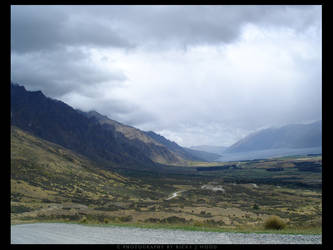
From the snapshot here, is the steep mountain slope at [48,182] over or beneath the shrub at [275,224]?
beneath

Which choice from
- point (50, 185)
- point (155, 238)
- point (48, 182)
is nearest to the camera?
point (155, 238)

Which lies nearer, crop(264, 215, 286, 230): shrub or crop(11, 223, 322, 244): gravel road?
crop(11, 223, 322, 244): gravel road

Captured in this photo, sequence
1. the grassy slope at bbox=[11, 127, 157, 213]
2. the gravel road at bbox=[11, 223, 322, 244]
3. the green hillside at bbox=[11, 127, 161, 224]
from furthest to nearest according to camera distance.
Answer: the grassy slope at bbox=[11, 127, 157, 213], the green hillside at bbox=[11, 127, 161, 224], the gravel road at bbox=[11, 223, 322, 244]

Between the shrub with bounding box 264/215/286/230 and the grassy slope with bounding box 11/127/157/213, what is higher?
the shrub with bounding box 264/215/286/230

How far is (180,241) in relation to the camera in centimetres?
1429

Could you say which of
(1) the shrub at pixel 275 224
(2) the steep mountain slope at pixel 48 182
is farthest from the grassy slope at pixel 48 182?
(1) the shrub at pixel 275 224

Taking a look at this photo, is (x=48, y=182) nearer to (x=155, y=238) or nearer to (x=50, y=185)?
(x=50, y=185)

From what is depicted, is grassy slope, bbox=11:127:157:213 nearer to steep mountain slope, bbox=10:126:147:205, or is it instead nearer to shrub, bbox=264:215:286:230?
steep mountain slope, bbox=10:126:147:205

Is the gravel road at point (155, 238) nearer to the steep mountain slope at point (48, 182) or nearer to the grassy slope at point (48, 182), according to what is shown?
the steep mountain slope at point (48, 182)

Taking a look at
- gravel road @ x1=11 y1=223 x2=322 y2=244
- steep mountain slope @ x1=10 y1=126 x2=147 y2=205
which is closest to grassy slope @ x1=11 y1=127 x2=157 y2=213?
steep mountain slope @ x1=10 y1=126 x2=147 y2=205

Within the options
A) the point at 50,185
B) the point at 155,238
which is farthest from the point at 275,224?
the point at 50,185
